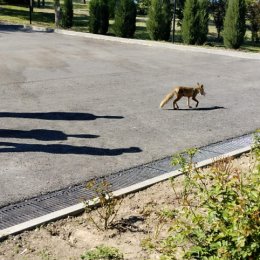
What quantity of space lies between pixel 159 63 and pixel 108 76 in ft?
13.4

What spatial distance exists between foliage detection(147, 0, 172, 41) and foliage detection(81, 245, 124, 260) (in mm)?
24428

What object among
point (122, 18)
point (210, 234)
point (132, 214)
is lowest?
point (132, 214)

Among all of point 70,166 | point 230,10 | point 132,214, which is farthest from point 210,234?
point 230,10

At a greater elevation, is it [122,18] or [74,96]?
[122,18]

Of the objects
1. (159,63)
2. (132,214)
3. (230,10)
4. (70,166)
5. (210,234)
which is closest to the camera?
(210,234)

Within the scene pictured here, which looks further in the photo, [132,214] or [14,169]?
[14,169]

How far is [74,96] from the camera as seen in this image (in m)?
12.9

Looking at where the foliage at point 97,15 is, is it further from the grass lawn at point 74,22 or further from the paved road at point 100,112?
the paved road at point 100,112

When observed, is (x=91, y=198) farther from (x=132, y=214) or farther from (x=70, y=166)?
(x=70, y=166)

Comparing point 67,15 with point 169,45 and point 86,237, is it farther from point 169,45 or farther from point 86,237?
point 86,237

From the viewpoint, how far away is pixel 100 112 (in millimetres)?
11148

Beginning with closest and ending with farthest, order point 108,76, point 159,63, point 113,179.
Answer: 1. point 113,179
2. point 108,76
3. point 159,63

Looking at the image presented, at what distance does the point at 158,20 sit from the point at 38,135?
67.0 feet

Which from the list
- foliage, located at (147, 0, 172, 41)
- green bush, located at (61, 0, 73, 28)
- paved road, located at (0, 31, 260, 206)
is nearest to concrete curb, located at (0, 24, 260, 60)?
paved road, located at (0, 31, 260, 206)
